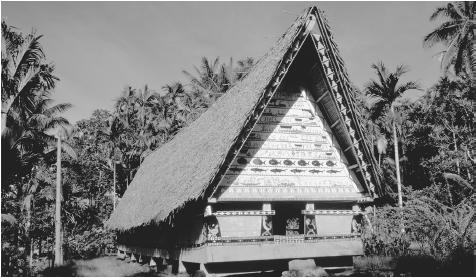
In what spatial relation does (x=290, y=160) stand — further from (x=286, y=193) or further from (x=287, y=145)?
(x=286, y=193)

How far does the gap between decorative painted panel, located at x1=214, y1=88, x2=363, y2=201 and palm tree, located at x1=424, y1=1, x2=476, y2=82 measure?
21177 mm

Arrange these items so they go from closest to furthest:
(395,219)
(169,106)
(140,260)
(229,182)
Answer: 1. (229,182)
2. (395,219)
3. (140,260)
4. (169,106)

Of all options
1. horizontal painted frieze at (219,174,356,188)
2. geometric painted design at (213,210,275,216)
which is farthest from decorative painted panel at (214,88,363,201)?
geometric painted design at (213,210,275,216)

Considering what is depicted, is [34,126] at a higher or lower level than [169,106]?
lower

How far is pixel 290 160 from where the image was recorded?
470 inches

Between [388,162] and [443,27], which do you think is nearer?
[443,27]

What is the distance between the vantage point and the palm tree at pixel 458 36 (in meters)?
29.1

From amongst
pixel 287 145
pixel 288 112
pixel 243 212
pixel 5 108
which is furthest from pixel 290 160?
pixel 5 108

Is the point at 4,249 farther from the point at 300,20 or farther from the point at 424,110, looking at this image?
the point at 424,110

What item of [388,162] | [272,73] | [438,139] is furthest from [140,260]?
[388,162]

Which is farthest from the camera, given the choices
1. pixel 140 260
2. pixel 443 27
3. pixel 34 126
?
pixel 443 27

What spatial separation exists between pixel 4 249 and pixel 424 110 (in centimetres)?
3331

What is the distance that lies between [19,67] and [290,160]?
399 inches

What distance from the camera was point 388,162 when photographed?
133 feet
